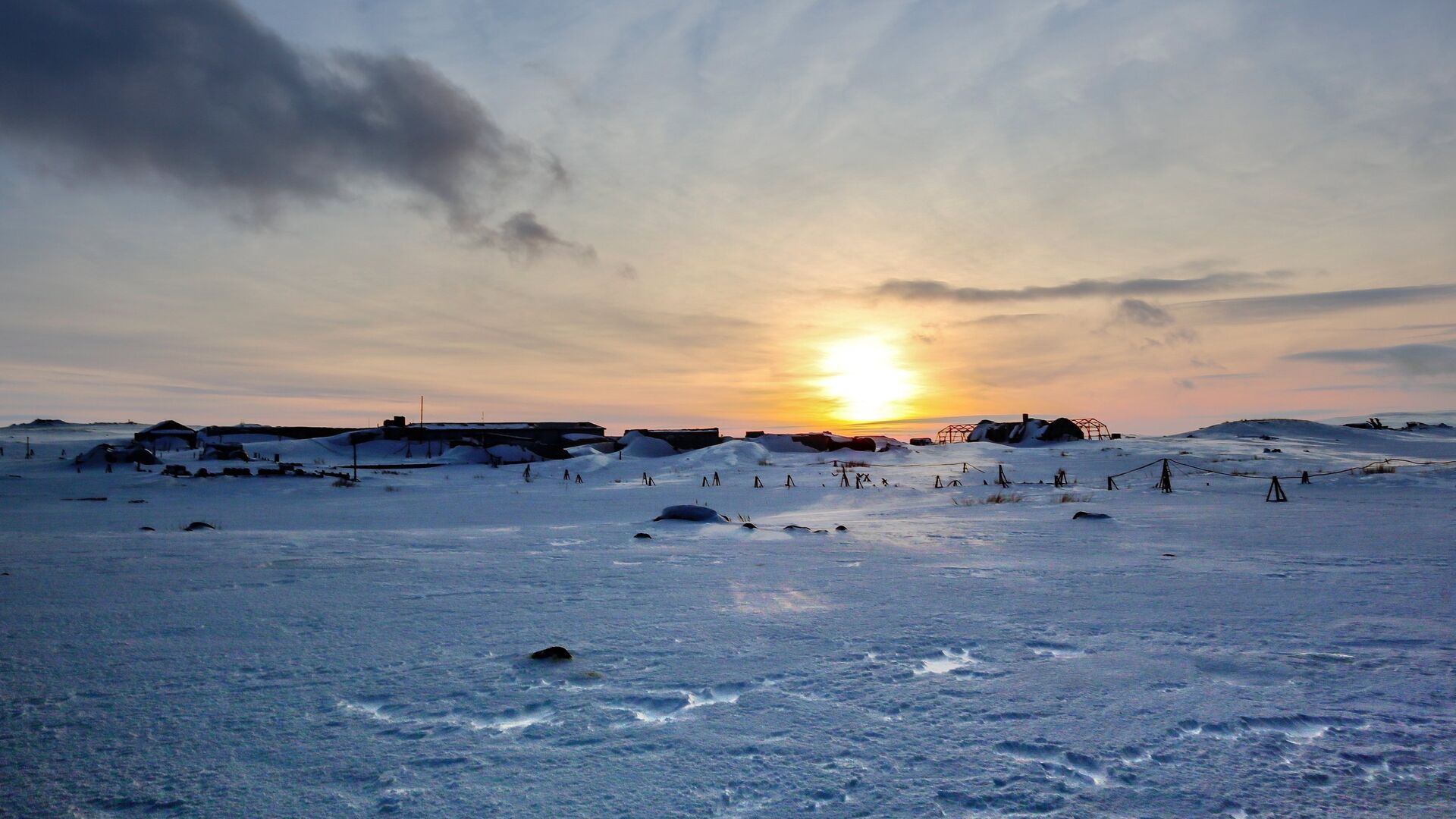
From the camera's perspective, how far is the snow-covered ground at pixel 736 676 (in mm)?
2822

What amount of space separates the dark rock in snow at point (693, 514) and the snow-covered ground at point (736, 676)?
6.36ft

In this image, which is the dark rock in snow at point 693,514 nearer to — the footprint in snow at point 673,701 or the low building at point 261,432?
the footprint in snow at point 673,701

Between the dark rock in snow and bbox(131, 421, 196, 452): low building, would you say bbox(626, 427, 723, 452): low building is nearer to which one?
bbox(131, 421, 196, 452): low building

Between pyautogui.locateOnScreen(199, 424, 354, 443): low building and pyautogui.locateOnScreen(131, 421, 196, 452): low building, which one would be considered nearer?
pyautogui.locateOnScreen(131, 421, 196, 452): low building

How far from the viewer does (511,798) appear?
107 inches

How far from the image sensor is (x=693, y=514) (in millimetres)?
12586

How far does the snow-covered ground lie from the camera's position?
282cm

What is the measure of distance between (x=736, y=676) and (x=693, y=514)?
844 centimetres

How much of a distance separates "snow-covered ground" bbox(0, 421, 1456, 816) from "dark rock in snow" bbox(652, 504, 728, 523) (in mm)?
1938

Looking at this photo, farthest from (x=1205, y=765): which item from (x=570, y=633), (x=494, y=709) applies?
(x=570, y=633)

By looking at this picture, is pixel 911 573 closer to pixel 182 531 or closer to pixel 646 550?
pixel 646 550

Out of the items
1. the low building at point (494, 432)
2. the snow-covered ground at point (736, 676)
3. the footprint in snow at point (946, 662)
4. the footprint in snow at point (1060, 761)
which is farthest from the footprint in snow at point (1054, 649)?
the low building at point (494, 432)

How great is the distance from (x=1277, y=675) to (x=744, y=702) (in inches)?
116

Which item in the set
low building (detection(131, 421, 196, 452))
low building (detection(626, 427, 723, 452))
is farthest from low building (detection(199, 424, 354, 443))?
low building (detection(626, 427, 723, 452))
